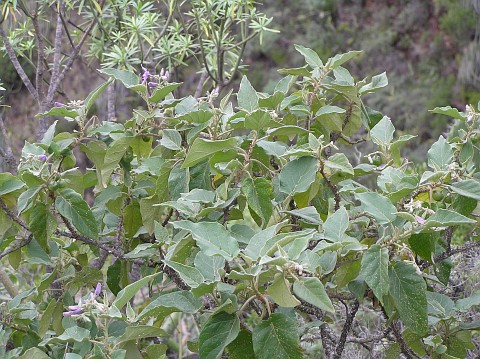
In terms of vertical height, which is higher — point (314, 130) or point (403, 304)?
point (314, 130)

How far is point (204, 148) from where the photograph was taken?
1260 millimetres

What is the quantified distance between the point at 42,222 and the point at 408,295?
71 cm

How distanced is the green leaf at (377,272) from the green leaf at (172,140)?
452mm

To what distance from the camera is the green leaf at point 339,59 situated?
1408mm

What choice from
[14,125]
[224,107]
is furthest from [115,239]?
[14,125]

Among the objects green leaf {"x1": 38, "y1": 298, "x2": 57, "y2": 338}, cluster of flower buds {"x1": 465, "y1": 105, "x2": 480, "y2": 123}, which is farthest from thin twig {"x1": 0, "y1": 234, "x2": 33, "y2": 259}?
cluster of flower buds {"x1": 465, "y1": 105, "x2": 480, "y2": 123}

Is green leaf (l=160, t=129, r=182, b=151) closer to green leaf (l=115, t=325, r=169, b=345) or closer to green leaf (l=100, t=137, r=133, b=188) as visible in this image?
green leaf (l=100, t=137, r=133, b=188)

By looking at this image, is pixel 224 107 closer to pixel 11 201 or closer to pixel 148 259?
pixel 148 259

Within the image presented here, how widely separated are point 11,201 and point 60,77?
777 millimetres

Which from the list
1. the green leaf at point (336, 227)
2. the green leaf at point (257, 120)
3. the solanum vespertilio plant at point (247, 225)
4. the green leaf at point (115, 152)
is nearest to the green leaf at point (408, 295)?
the solanum vespertilio plant at point (247, 225)

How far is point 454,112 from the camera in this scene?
4.59 ft

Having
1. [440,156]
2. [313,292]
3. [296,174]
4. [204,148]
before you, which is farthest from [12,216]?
[440,156]

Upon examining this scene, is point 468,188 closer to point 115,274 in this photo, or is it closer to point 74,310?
point 74,310

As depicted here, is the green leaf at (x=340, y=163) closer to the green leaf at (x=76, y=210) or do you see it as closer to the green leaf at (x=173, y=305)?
the green leaf at (x=173, y=305)
